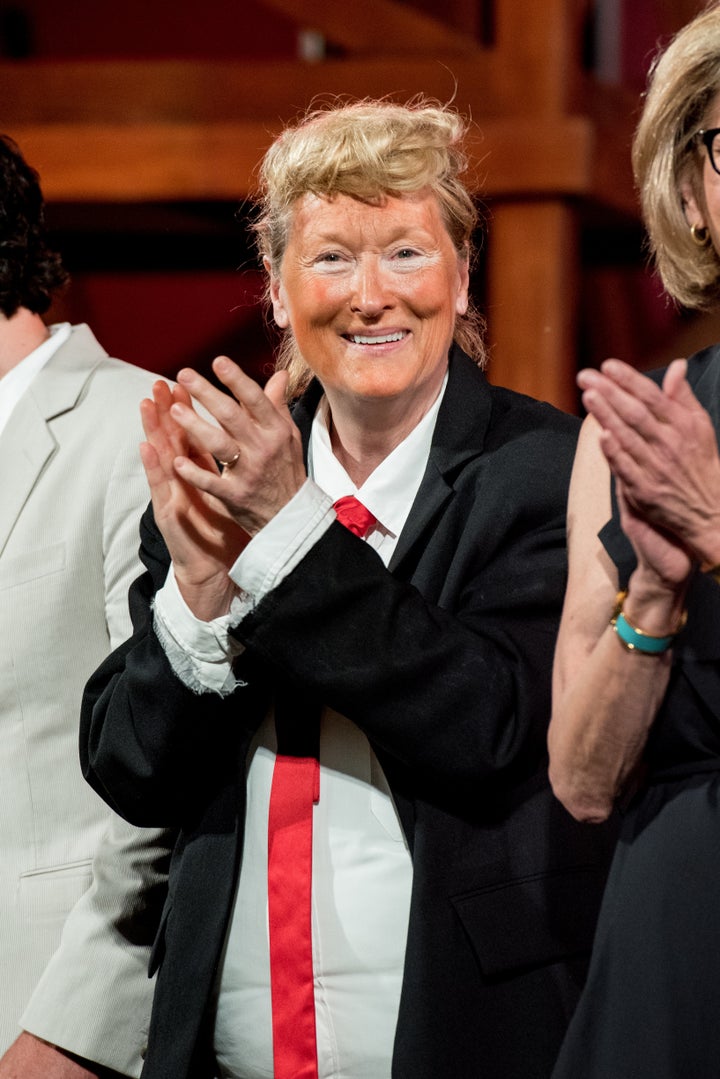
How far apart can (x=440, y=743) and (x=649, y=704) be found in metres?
0.30

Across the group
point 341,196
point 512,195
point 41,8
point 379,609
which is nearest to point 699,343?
point 512,195

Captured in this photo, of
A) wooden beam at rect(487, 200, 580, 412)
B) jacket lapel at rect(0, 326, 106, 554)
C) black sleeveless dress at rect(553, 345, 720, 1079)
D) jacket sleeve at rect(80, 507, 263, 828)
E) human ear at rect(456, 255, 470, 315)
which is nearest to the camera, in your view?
black sleeveless dress at rect(553, 345, 720, 1079)

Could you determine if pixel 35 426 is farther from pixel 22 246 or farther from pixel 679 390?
pixel 679 390

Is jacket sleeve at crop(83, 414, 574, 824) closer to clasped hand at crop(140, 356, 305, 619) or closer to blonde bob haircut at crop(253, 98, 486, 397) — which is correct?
clasped hand at crop(140, 356, 305, 619)

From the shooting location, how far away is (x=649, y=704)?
148cm

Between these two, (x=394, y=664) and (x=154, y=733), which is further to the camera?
(x=154, y=733)

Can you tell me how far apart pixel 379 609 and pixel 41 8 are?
167 inches

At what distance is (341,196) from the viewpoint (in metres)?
1.98

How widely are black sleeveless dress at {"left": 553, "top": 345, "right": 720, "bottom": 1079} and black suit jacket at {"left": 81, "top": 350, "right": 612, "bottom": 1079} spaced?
22cm

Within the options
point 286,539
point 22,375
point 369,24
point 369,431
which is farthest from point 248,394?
point 369,24

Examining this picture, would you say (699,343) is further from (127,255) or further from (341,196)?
(341,196)

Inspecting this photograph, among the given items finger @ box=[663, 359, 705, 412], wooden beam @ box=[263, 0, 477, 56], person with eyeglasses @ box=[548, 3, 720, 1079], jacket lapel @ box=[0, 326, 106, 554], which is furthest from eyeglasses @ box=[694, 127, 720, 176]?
wooden beam @ box=[263, 0, 477, 56]

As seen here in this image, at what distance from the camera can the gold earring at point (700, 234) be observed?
1.75 meters

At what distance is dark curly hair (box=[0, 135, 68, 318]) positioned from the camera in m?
2.45
